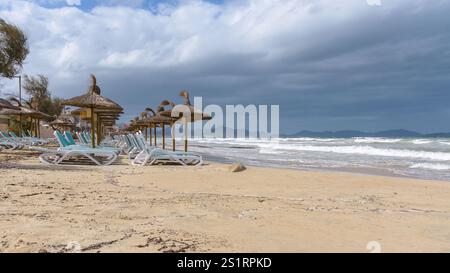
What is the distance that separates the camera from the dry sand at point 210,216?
2.99 meters

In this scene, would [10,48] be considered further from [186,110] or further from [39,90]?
[39,90]

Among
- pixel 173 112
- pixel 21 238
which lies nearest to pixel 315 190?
pixel 21 238

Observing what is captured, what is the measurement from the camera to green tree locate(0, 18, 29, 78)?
14781 mm

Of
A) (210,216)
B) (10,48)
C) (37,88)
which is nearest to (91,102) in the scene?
(10,48)

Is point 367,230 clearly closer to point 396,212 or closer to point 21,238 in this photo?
point 396,212

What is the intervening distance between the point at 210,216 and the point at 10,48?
14.2 meters

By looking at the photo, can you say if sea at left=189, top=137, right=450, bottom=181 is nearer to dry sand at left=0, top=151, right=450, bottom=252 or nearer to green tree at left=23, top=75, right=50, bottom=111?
dry sand at left=0, top=151, right=450, bottom=252

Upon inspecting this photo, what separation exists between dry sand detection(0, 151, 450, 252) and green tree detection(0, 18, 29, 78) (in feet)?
31.0

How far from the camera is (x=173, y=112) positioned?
41.7ft

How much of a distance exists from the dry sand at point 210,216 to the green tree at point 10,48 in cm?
944

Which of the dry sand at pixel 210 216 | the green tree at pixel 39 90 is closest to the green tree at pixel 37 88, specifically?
the green tree at pixel 39 90

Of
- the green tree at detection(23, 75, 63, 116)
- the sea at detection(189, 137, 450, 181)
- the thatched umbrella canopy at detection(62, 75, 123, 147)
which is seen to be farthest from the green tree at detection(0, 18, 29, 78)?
the green tree at detection(23, 75, 63, 116)

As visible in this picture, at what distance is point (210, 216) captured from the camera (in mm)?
4102
